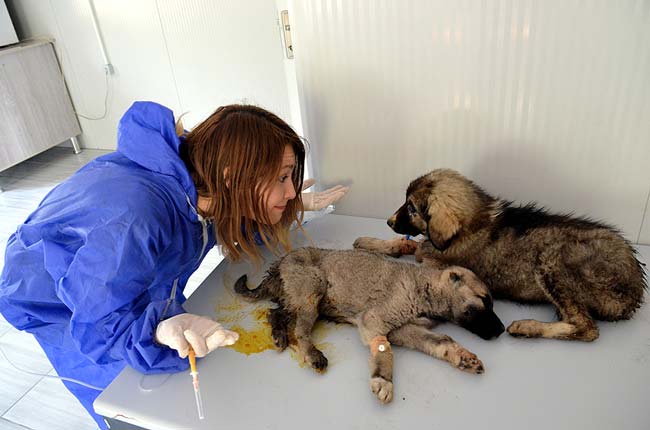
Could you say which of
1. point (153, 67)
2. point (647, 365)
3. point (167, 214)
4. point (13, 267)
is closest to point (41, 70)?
point (153, 67)

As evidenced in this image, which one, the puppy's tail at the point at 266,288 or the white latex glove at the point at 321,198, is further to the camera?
the white latex glove at the point at 321,198

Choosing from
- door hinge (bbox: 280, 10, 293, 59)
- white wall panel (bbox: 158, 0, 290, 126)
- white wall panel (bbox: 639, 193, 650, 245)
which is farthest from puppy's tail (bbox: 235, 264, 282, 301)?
white wall panel (bbox: 158, 0, 290, 126)

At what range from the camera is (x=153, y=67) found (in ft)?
12.2

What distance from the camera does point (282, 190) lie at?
1.21 metres

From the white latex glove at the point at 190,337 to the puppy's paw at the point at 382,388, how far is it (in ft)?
0.94

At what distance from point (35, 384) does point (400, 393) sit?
1824mm

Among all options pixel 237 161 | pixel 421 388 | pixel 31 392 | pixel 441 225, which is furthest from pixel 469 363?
pixel 31 392

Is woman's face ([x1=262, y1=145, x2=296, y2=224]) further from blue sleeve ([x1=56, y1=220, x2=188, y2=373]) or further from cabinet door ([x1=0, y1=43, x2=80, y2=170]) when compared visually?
cabinet door ([x1=0, y1=43, x2=80, y2=170])

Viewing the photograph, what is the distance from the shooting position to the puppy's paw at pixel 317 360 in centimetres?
100

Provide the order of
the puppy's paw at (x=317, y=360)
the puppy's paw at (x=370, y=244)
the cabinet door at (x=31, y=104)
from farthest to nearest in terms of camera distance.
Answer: the cabinet door at (x=31, y=104), the puppy's paw at (x=370, y=244), the puppy's paw at (x=317, y=360)

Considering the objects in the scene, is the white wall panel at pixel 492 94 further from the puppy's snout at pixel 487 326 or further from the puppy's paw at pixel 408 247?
the puppy's snout at pixel 487 326

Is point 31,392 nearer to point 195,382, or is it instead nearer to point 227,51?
point 195,382

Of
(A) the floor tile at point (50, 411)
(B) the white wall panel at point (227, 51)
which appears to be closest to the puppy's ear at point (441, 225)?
(A) the floor tile at point (50, 411)

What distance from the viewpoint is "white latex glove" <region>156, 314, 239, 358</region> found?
959 mm
